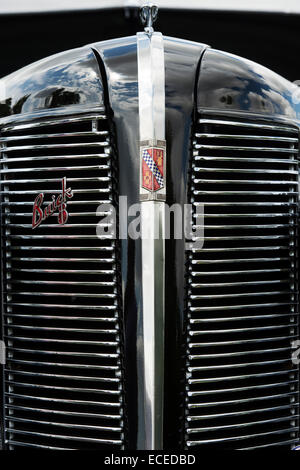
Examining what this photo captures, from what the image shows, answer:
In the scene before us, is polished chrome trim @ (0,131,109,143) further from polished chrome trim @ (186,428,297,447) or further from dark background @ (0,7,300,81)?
dark background @ (0,7,300,81)

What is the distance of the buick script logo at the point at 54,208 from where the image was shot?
2.22 metres

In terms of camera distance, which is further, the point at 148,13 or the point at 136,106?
the point at 148,13

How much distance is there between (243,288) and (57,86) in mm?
1219

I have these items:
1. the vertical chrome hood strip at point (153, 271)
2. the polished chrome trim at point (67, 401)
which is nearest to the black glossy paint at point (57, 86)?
the vertical chrome hood strip at point (153, 271)

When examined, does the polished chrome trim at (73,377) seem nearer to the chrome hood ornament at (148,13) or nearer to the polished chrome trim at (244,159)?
the polished chrome trim at (244,159)

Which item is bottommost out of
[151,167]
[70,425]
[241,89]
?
[70,425]

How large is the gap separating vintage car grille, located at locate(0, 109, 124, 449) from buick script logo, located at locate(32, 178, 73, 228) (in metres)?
0.02

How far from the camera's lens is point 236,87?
231 centimetres

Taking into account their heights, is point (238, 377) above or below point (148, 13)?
below

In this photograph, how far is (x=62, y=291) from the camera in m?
2.25

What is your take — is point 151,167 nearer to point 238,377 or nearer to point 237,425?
point 238,377

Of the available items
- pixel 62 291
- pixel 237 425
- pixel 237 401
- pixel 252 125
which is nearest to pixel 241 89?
pixel 252 125

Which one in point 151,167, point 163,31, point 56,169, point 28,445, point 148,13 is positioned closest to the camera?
point 151,167

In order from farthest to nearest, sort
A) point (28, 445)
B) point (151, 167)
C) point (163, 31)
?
1. point (163, 31)
2. point (28, 445)
3. point (151, 167)
